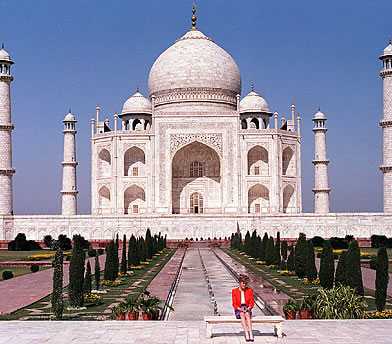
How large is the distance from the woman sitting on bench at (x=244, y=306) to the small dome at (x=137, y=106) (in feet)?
90.7

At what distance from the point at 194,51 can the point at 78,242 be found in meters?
25.6

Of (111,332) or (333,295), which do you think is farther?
(333,295)

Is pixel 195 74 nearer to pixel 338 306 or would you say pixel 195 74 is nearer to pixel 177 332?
pixel 338 306

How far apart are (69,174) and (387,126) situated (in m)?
13.7

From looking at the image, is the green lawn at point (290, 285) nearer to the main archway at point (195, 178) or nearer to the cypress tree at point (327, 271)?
the cypress tree at point (327, 271)

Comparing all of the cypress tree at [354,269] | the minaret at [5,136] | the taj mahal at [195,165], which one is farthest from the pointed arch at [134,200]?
the cypress tree at [354,269]

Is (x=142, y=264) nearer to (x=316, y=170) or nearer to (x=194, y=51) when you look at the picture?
(x=316, y=170)

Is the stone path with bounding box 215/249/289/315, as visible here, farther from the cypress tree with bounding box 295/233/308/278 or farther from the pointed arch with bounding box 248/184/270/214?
the pointed arch with bounding box 248/184/270/214

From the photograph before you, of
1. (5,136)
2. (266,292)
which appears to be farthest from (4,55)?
(266,292)

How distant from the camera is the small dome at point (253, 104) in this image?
33.5m

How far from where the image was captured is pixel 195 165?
3197 centimetres

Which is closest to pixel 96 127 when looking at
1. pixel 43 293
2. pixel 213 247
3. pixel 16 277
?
pixel 213 247

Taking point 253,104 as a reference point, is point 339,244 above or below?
below

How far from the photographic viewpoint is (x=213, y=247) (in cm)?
2361
